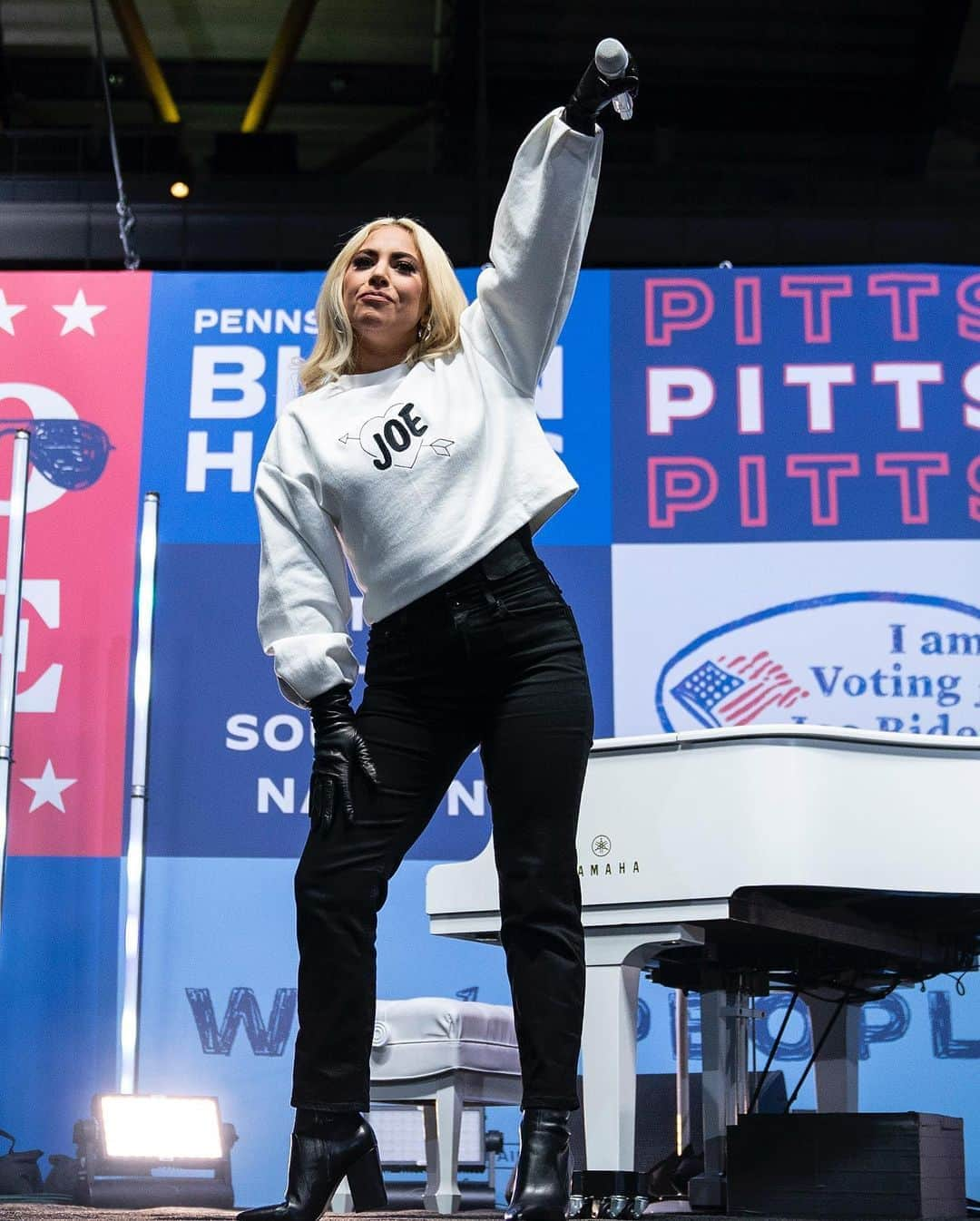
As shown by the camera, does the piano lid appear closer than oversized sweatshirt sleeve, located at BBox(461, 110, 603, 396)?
No

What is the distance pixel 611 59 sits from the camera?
5.32 feet

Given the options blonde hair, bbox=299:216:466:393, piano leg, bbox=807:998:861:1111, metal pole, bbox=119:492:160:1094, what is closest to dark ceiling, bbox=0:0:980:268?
metal pole, bbox=119:492:160:1094

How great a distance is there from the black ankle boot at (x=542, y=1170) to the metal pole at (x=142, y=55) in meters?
6.11

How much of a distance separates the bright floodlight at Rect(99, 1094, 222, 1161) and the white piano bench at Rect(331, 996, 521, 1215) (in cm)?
64

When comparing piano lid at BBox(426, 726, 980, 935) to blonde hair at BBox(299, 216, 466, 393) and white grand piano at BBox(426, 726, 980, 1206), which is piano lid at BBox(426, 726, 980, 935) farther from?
blonde hair at BBox(299, 216, 466, 393)

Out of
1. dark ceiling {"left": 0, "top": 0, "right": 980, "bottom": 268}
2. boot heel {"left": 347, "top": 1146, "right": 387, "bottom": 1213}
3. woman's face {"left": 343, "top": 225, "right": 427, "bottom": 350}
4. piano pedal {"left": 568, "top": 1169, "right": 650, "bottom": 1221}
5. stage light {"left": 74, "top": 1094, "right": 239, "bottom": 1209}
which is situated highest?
dark ceiling {"left": 0, "top": 0, "right": 980, "bottom": 268}

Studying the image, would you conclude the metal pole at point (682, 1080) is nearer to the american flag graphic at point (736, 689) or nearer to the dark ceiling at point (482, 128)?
the american flag graphic at point (736, 689)

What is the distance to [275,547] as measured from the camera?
1762 millimetres

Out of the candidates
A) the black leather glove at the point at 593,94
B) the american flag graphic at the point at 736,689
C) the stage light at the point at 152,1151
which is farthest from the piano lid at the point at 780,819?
the american flag graphic at the point at 736,689

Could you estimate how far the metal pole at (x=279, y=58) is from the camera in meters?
Answer: 6.95

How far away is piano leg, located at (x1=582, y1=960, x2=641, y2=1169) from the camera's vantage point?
2.67m

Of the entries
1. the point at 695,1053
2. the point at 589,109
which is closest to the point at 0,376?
the point at 695,1053

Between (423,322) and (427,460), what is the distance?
22 cm

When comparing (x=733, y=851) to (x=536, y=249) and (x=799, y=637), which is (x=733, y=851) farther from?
(x=799, y=637)
